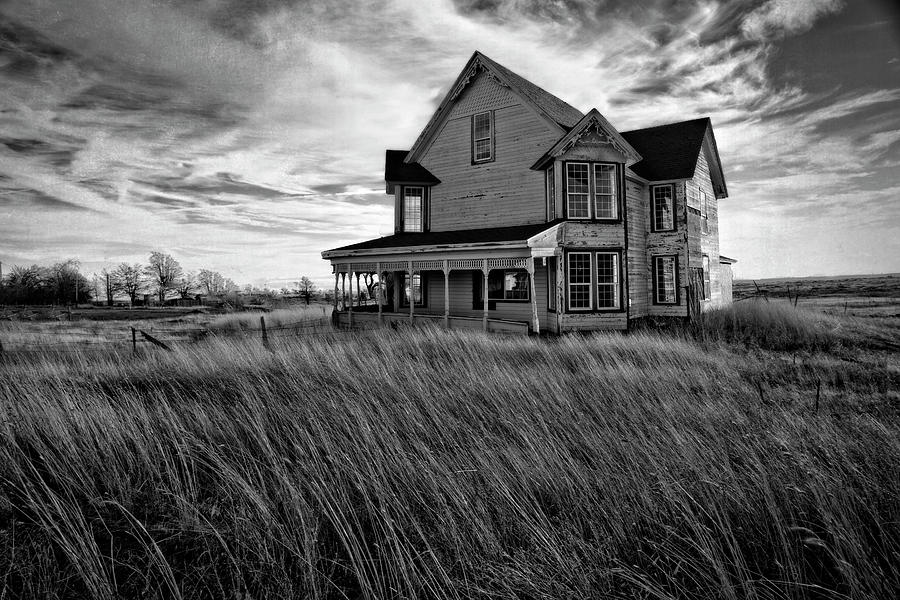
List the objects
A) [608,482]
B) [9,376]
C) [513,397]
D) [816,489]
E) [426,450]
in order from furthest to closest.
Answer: [9,376] < [513,397] < [426,450] < [608,482] < [816,489]

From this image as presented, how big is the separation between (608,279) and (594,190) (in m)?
3.58

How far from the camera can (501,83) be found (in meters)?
19.0

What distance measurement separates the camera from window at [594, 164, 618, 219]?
17.8 metres

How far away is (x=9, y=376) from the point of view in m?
7.72

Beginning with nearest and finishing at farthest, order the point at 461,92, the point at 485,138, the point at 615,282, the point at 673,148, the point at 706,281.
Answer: the point at 615,282, the point at 485,138, the point at 461,92, the point at 673,148, the point at 706,281

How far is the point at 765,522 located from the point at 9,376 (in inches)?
426

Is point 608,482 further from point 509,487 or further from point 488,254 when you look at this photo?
point 488,254

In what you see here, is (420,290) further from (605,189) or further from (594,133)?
(594,133)

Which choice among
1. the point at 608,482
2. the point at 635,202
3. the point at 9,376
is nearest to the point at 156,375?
the point at 9,376

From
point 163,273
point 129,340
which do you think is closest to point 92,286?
point 163,273

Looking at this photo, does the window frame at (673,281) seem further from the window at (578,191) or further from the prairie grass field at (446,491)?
the prairie grass field at (446,491)

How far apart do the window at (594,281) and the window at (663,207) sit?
458 cm

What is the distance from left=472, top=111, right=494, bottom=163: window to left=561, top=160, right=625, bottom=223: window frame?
12.2ft

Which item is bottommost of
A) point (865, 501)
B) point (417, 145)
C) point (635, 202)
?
point (865, 501)
